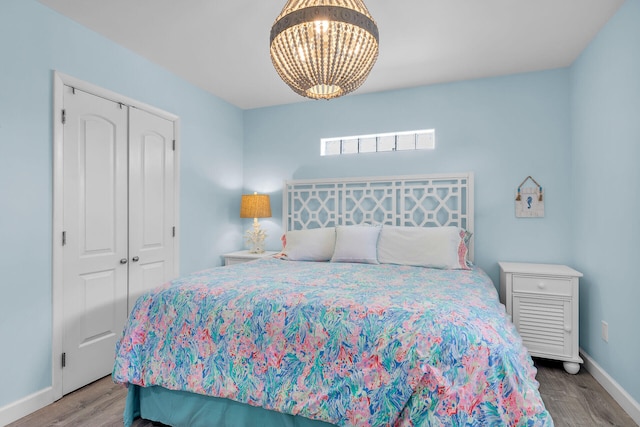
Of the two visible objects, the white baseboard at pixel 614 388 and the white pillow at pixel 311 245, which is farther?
the white pillow at pixel 311 245

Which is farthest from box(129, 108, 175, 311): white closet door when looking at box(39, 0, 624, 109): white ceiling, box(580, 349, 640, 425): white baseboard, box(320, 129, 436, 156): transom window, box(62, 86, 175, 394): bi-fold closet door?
box(580, 349, 640, 425): white baseboard

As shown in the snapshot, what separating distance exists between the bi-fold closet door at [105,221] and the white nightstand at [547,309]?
300 cm

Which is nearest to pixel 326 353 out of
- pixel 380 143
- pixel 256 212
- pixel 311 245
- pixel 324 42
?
pixel 324 42

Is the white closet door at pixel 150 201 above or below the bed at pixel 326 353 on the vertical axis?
above

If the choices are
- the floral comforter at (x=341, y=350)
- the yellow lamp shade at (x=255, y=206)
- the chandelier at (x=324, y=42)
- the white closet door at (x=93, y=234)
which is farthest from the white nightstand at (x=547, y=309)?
the white closet door at (x=93, y=234)

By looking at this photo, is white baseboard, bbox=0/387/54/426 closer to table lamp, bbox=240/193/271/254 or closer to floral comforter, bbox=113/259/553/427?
floral comforter, bbox=113/259/553/427

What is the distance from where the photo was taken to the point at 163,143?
10.4ft

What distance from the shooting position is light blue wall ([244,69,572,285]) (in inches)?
125

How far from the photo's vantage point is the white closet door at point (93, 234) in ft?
7.86

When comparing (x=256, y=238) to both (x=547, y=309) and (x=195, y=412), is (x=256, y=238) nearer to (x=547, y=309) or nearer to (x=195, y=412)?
(x=195, y=412)

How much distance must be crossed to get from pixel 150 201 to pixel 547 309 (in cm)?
334

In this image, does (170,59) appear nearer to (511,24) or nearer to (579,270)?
(511,24)

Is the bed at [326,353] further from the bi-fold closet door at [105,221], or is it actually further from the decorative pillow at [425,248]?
the bi-fold closet door at [105,221]

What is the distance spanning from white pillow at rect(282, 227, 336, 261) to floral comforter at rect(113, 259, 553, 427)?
38.2 inches
